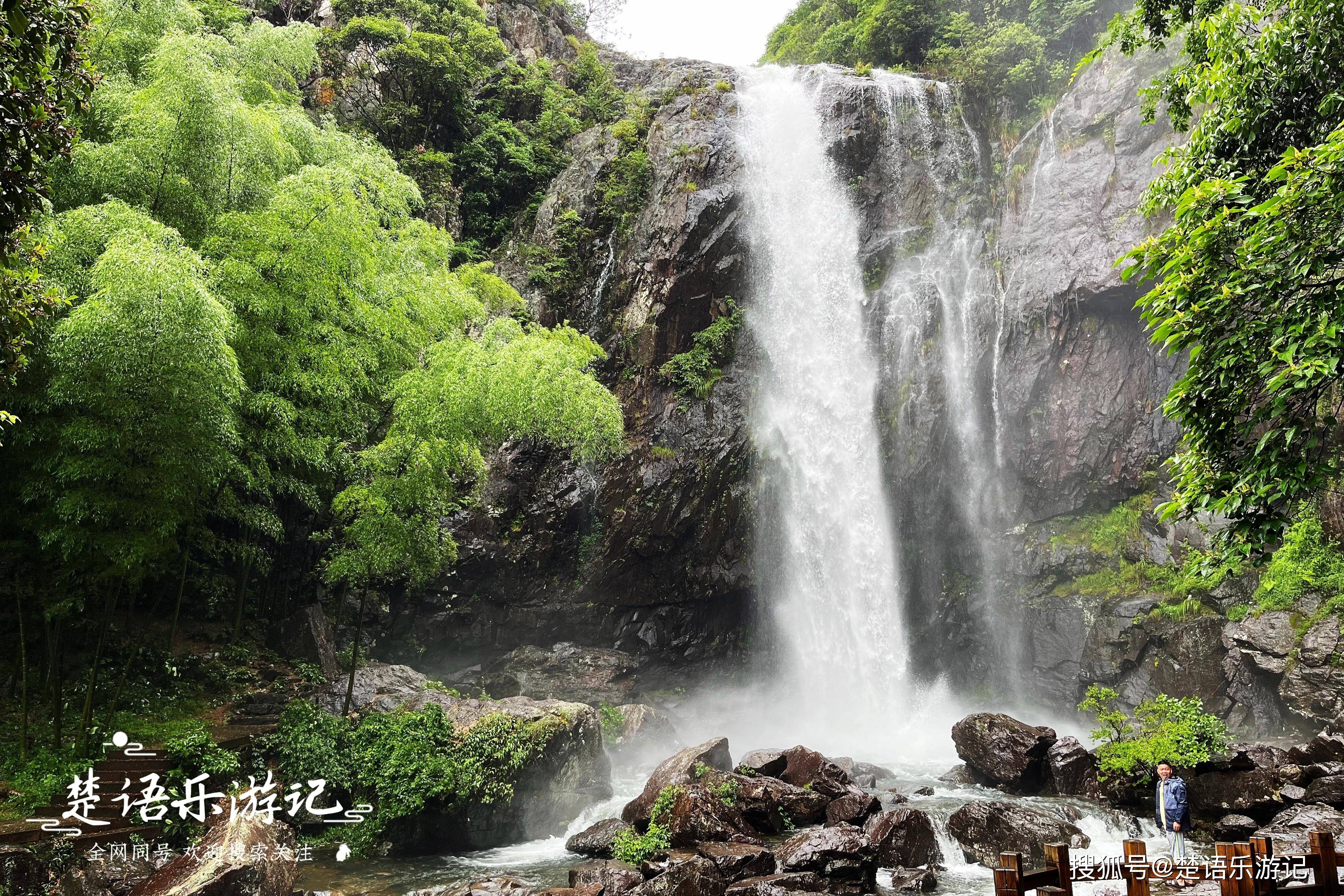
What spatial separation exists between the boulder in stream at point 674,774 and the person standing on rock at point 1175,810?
514cm

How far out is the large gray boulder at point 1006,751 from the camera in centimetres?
1093

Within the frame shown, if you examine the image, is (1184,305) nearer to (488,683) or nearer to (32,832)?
(32,832)

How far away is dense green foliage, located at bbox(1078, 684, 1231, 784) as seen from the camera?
30.9 feet

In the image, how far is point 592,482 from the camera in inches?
685

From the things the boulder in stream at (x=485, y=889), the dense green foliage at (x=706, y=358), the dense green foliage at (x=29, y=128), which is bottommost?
the boulder in stream at (x=485, y=889)

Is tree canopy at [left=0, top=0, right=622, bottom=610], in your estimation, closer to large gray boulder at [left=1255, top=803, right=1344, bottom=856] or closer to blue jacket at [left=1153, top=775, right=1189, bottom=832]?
blue jacket at [left=1153, top=775, right=1189, bottom=832]

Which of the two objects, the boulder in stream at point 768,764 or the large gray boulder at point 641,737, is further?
the large gray boulder at point 641,737

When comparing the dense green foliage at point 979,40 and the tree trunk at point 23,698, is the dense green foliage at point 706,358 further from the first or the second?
the tree trunk at point 23,698

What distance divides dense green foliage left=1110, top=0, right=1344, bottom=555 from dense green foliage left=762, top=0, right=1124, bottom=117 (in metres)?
18.3

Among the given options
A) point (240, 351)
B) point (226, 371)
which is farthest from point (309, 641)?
point (226, 371)

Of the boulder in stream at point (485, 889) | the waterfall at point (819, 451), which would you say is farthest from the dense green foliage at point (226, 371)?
the waterfall at point (819, 451)

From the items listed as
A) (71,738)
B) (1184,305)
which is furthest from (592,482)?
(1184,305)

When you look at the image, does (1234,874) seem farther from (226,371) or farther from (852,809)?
(226,371)

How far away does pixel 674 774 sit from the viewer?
9891mm
